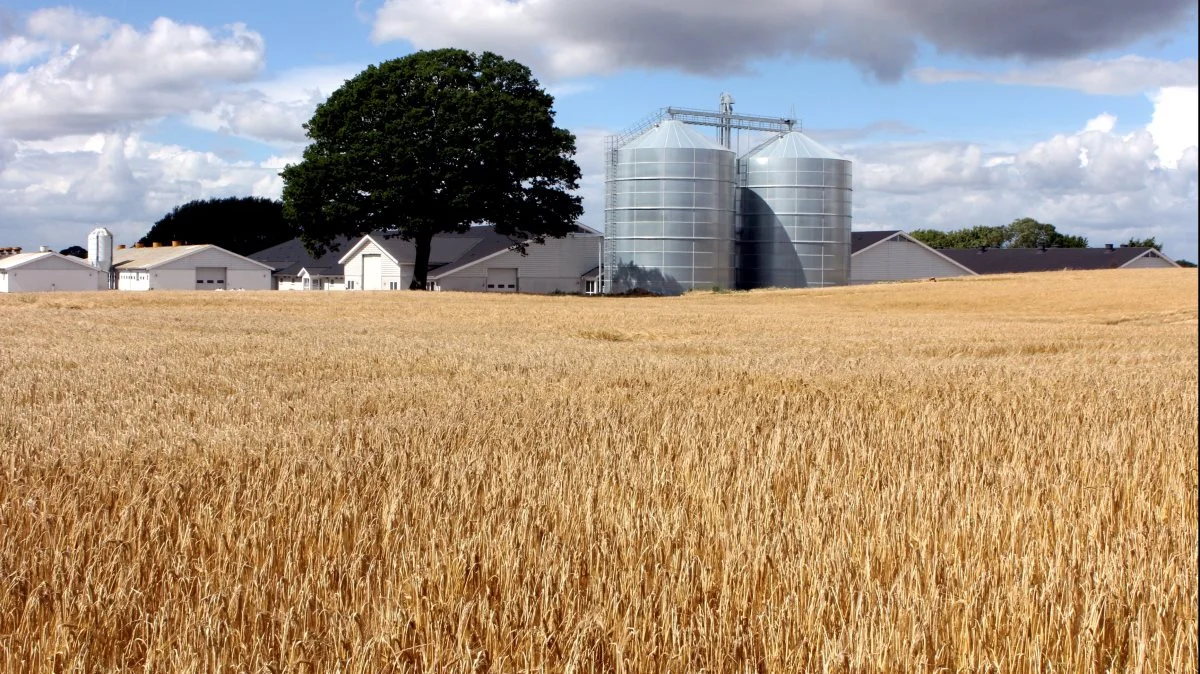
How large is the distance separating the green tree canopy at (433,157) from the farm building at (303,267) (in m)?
21.3

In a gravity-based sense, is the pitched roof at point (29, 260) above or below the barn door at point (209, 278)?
above

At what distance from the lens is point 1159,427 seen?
29.8 ft

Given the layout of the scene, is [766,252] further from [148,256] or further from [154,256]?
[148,256]

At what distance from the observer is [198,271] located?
9281 centimetres

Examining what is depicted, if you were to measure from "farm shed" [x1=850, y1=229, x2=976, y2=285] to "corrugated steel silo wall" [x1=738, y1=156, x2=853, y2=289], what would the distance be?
12126mm

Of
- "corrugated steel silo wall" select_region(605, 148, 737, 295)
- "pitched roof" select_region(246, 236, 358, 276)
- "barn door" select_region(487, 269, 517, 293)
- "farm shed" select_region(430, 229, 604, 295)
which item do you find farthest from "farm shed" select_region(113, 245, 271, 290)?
"corrugated steel silo wall" select_region(605, 148, 737, 295)

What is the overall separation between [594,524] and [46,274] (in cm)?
9817

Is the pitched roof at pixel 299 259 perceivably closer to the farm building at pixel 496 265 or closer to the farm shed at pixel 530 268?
the farm building at pixel 496 265

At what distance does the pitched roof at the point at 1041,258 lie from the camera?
96562 mm

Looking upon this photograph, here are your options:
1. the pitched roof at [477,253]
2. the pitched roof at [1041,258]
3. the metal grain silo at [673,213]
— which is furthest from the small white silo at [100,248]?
the pitched roof at [1041,258]

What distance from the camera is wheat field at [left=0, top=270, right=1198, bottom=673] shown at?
147 inches

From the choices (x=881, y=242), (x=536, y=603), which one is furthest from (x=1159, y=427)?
(x=881, y=242)

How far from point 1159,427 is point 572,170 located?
173ft

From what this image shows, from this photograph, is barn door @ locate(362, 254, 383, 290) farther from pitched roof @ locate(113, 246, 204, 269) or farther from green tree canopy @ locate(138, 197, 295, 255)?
green tree canopy @ locate(138, 197, 295, 255)
